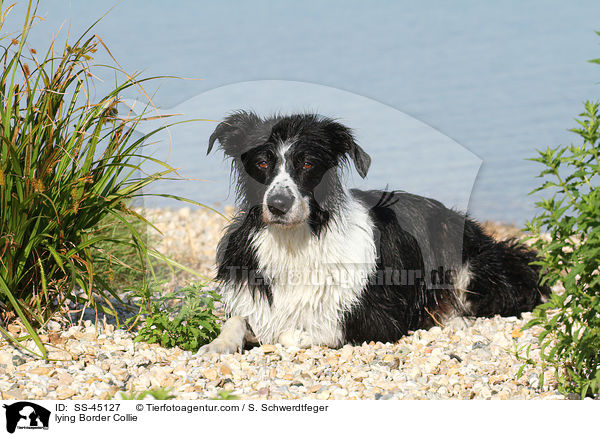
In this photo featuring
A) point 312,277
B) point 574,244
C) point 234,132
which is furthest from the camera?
point 312,277

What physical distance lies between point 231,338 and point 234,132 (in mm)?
1392

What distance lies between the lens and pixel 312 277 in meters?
4.90

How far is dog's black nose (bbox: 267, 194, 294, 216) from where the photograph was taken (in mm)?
4309

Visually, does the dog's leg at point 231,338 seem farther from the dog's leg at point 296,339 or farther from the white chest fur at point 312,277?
the dog's leg at point 296,339

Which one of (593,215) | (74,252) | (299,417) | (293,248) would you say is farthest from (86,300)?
(593,215)

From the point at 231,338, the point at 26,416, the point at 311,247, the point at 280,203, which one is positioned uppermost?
the point at 280,203

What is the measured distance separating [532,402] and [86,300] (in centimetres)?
304

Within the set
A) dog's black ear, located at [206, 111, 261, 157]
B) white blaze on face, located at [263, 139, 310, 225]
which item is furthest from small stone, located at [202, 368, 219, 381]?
dog's black ear, located at [206, 111, 261, 157]

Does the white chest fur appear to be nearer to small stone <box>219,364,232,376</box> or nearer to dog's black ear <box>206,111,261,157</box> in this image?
dog's black ear <box>206,111,261,157</box>

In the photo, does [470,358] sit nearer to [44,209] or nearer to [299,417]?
[299,417]

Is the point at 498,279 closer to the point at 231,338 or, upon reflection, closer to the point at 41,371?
the point at 231,338

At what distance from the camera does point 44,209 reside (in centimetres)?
460

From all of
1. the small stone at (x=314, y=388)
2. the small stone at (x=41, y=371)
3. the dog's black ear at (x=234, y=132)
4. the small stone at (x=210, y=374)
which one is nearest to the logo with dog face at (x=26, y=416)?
the small stone at (x=41, y=371)

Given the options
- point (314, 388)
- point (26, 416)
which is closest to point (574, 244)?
point (314, 388)
